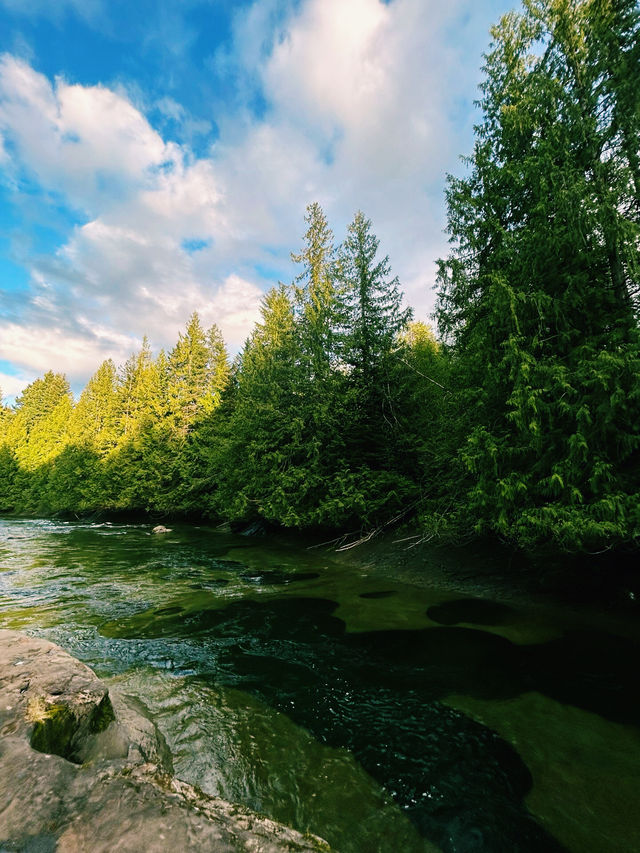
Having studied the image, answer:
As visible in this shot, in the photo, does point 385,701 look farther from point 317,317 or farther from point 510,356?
point 317,317

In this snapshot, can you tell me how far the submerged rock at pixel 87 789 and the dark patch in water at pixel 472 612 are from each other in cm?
611

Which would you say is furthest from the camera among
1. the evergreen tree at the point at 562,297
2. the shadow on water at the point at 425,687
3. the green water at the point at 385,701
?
the evergreen tree at the point at 562,297

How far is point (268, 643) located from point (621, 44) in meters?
14.4

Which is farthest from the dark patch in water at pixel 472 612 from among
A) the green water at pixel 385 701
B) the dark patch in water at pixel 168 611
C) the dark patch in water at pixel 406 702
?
the dark patch in water at pixel 168 611

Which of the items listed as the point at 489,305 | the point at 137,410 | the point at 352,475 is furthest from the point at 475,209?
the point at 137,410

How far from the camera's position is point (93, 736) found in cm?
317

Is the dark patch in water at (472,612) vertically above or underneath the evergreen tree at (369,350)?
underneath

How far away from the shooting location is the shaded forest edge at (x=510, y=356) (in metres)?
7.39

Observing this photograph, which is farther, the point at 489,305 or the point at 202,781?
the point at 489,305

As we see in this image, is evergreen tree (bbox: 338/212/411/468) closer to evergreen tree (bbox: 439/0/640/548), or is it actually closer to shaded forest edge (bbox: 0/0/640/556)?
shaded forest edge (bbox: 0/0/640/556)

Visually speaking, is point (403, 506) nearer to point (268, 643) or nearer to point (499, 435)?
point (499, 435)

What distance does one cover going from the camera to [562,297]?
834 centimetres

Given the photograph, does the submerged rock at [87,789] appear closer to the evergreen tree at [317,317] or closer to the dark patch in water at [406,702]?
the dark patch in water at [406,702]

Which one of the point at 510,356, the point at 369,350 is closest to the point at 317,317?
the point at 369,350
